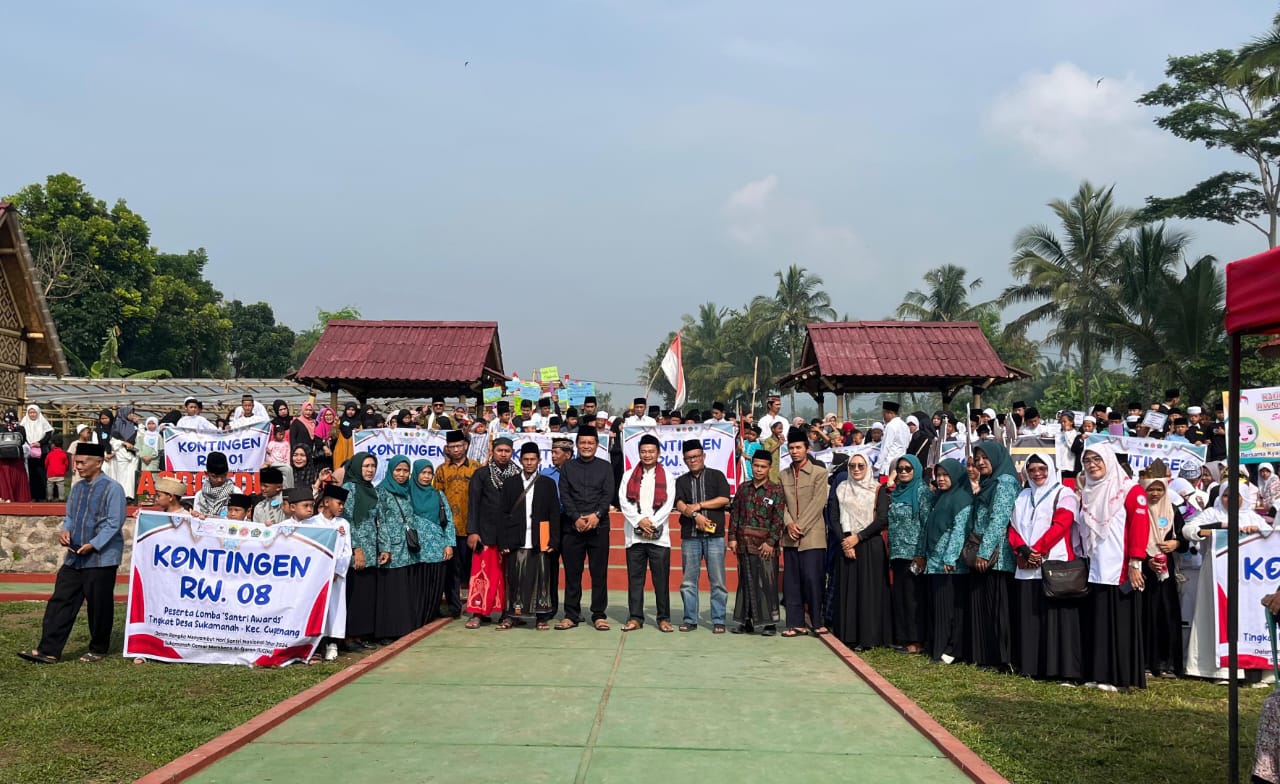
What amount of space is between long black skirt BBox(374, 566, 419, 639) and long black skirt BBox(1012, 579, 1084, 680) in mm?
4959

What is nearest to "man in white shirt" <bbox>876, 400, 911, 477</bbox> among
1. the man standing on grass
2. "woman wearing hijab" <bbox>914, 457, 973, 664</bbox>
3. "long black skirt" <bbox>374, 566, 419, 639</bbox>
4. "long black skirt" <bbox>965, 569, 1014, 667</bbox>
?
"woman wearing hijab" <bbox>914, 457, 973, 664</bbox>

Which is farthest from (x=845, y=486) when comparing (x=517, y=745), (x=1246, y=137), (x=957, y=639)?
(x=1246, y=137)

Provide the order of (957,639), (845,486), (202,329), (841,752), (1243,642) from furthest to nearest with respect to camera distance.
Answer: (202,329) < (845,486) < (957,639) < (1243,642) < (841,752)

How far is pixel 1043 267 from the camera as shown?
38.1 meters

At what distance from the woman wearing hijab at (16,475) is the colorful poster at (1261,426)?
16445 mm

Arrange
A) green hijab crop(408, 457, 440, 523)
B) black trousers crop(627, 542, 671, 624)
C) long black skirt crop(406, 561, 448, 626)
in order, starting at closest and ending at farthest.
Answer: long black skirt crop(406, 561, 448, 626)
green hijab crop(408, 457, 440, 523)
black trousers crop(627, 542, 671, 624)

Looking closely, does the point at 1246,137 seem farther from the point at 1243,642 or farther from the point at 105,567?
the point at 105,567

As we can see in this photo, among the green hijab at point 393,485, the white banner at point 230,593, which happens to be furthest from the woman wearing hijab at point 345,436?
the white banner at point 230,593

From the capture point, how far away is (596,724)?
19.8 feet

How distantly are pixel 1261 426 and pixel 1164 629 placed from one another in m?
3.33

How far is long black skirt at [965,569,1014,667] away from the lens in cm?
799

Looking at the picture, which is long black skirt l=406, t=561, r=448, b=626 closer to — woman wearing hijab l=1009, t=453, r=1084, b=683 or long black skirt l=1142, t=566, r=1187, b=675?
woman wearing hijab l=1009, t=453, r=1084, b=683

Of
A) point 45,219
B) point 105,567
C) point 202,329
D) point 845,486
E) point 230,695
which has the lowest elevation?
point 230,695

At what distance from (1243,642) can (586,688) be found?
485 cm
